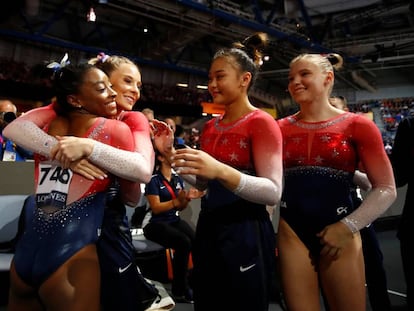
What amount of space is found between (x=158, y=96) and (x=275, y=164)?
10655mm

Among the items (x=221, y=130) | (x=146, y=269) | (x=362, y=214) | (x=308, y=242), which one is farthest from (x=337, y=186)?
(x=146, y=269)

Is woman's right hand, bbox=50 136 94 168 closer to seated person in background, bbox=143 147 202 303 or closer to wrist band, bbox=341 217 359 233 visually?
wrist band, bbox=341 217 359 233

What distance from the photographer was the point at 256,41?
62.3 inches

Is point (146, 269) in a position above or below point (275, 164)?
below

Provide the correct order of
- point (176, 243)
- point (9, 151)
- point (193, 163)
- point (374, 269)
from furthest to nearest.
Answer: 1. point (9, 151)
2. point (176, 243)
3. point (374, 269)
4. point (193, 163)

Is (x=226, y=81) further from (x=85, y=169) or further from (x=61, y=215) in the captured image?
(x=61, y=215)

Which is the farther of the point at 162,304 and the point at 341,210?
the point at 162,304

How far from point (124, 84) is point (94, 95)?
301mm

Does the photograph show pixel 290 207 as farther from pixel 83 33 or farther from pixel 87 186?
pixel 83 33

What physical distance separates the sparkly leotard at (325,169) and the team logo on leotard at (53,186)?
0.91m

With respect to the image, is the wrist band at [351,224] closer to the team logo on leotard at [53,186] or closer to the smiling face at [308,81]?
the smiling face at [308,81]

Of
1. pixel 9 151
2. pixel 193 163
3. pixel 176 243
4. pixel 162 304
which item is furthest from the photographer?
pixel 9 151

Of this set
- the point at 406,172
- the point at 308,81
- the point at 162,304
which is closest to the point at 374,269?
the point at 406,172

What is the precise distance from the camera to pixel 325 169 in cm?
149
